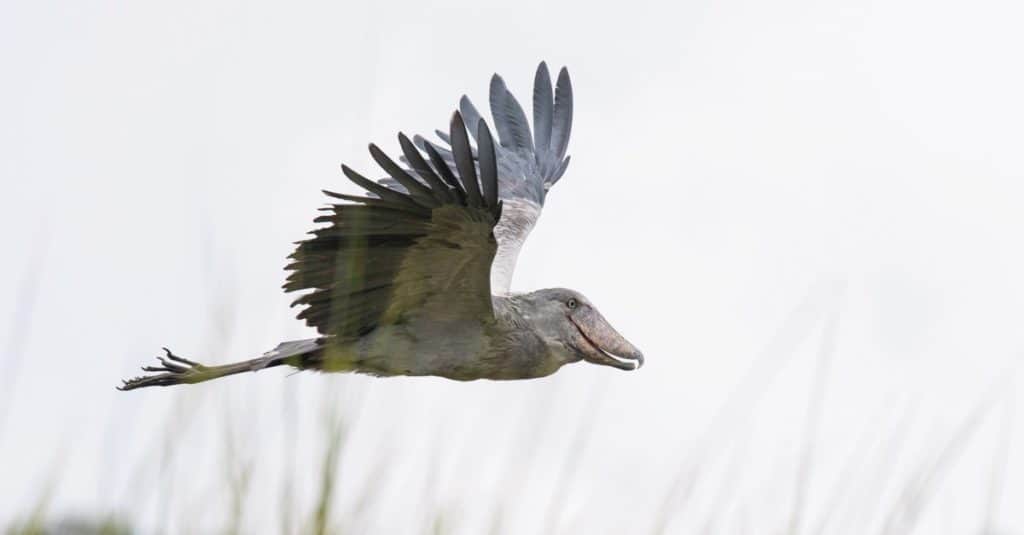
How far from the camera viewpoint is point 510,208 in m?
11.4

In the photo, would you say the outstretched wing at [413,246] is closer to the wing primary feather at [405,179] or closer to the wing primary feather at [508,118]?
the wing primary feather at [405,179]

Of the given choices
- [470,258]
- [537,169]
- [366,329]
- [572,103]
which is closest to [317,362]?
[366,329]

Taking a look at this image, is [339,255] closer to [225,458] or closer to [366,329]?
[366,329]

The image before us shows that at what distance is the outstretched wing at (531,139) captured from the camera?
38.8 feet

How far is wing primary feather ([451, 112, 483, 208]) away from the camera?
7110 millimetres

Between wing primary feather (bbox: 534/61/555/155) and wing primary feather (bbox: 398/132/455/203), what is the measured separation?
5018 mm

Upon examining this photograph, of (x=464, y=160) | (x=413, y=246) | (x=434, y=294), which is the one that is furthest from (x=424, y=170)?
(x=434, y=294)

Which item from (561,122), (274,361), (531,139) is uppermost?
(561,122)

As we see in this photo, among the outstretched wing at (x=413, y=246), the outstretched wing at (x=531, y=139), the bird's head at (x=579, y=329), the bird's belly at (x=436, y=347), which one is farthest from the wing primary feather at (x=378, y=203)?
the outstretched wing at (x=531, y=139)

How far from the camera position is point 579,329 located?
9.52 meters

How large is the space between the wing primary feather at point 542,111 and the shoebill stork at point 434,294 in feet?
6.59

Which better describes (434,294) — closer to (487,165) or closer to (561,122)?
(487,165)

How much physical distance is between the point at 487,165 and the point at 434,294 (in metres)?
1.34

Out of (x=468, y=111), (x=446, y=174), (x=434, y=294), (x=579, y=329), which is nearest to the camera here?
(x=446, y=174)
